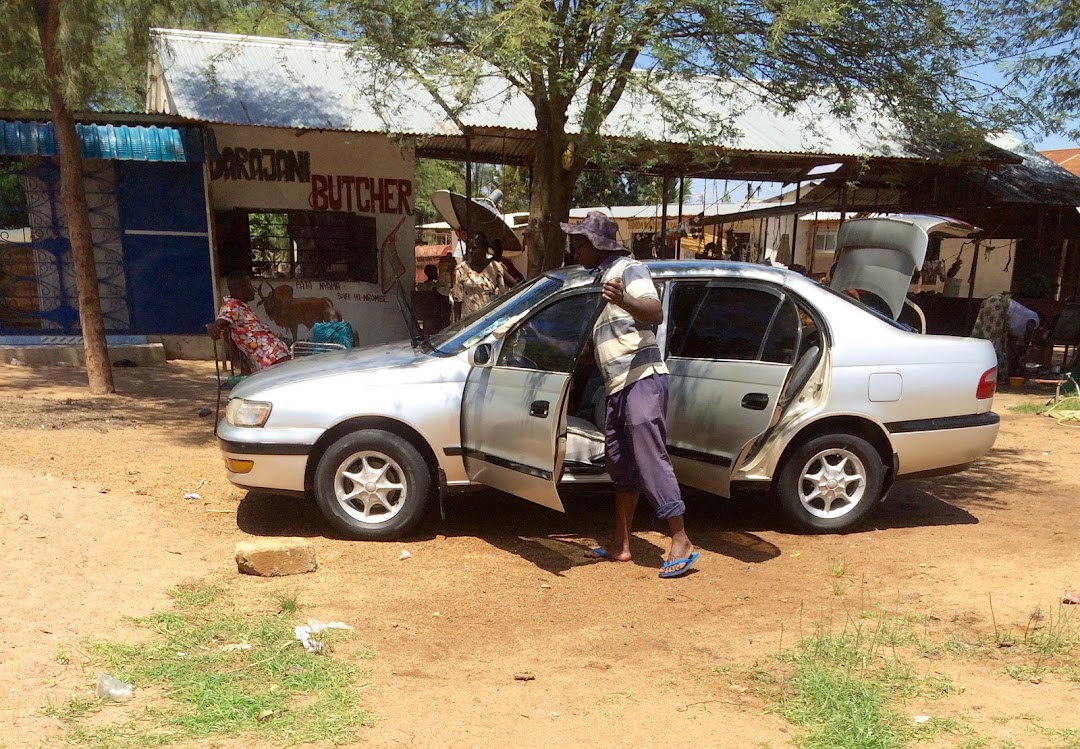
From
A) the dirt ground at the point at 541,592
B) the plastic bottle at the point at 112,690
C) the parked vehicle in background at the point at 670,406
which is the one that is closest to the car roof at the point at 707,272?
the parked vehicle in background at the point at 670,406

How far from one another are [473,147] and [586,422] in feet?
29.8

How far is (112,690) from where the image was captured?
317 centimetres

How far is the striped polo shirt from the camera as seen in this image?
14.8 feet

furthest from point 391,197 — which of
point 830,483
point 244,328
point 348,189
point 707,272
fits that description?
point 830,483

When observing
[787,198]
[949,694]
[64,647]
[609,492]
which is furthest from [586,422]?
[787,198]

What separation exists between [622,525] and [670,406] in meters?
0.82

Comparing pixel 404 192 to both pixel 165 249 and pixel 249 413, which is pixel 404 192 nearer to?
pixel 165 249

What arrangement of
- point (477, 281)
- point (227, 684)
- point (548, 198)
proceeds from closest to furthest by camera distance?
1. point (227, 684)
2. point (548, 198)
3. point (477, 281)

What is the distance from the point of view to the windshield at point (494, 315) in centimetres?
522

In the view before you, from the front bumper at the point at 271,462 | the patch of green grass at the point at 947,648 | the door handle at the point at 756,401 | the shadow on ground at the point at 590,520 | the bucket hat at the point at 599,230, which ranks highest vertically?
the bucket hat at the point at 599,230

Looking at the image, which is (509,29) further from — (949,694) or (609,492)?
(949,694)

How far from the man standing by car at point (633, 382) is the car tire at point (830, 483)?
3.14 ft

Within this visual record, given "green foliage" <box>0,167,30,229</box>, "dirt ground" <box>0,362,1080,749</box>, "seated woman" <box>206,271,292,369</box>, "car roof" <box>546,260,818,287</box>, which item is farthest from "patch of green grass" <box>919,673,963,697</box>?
"green foliage" <box>0,167,30,229</box>

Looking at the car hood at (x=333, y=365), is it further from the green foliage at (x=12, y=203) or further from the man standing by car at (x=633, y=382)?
the green foliage at (x=12, y=203)
